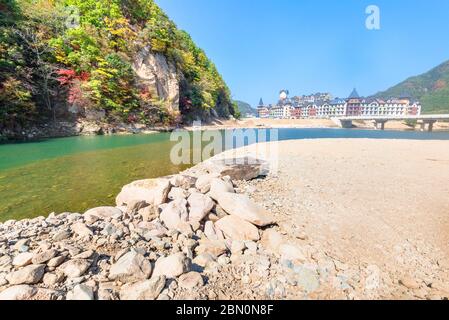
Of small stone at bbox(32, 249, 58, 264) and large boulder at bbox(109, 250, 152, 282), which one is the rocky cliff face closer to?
small stone at bbox(32, 249, 58, 264)

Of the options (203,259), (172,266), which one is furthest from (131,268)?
(203,259)

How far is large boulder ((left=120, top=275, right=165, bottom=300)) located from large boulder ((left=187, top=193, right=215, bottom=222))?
5.55ft

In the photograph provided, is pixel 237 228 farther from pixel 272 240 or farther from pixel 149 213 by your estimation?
pixel 149 213

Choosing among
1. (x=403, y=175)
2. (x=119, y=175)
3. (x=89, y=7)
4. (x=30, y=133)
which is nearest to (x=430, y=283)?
(x=403, y=175)

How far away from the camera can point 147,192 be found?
4883 millimetres

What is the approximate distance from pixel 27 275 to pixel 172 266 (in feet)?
5.05

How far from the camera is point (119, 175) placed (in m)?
8.23

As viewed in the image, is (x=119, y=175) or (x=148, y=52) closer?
(x=119, y=175)

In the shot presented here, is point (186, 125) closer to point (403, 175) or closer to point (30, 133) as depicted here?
point (30, 133)

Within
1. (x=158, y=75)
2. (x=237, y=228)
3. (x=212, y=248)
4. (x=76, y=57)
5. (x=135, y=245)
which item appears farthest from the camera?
(x=158, y=75)

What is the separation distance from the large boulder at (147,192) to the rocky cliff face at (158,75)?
90.6 ft

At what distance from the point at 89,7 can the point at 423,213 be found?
3653 centimetres

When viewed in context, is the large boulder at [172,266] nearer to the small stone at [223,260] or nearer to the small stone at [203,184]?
the small stone at [223,260]

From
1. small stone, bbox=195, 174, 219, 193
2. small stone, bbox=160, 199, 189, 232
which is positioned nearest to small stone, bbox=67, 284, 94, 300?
small stone, bbox=160, 199, 189, 232
